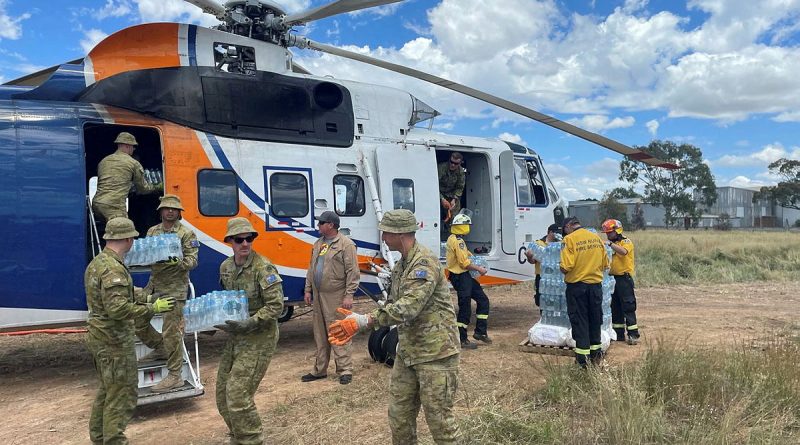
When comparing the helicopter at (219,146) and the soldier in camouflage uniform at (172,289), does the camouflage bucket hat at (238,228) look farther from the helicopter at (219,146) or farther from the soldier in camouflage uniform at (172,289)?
the helicopter at (219,146)

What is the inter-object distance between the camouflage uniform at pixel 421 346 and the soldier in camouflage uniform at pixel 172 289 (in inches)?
115

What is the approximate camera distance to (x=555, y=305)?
754 cm

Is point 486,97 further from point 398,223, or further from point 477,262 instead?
point 398,223

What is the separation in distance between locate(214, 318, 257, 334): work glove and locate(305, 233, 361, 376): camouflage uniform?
220 cm

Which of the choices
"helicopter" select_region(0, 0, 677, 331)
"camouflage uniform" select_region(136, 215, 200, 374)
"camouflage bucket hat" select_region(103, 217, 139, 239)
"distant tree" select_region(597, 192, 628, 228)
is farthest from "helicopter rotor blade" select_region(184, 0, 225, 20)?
"distant tree" select_region(597, 192, 628, 228)

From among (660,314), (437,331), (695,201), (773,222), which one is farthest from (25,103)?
(773,222)

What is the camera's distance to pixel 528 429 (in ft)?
14.1

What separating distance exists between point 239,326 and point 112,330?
1043 mm

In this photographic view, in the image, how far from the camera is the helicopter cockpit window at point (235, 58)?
7281 millimetres

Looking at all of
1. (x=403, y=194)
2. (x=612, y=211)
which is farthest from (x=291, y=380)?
(x=612, y=211)

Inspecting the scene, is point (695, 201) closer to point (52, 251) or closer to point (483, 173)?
point (483, 173)

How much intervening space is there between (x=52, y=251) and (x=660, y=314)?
33.5ft

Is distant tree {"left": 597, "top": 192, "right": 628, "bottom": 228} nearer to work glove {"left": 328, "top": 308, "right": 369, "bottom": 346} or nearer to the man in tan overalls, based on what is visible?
the man in tan overalls

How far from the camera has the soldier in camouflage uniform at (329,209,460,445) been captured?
3.61m
